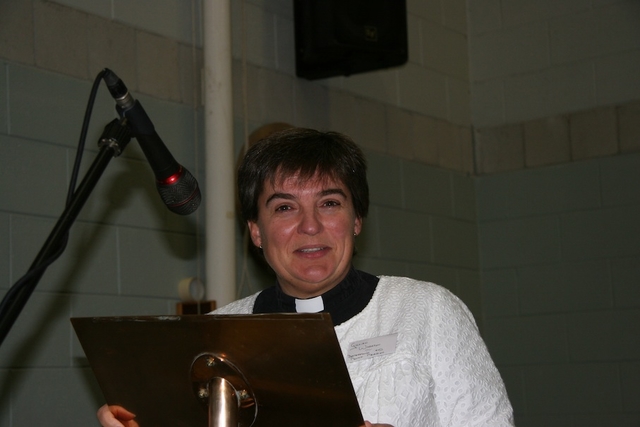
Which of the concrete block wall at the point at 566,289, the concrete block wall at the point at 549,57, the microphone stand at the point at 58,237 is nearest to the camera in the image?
the microphone stand at the point at 58,237

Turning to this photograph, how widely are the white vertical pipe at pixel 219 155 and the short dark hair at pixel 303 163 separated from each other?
1098 millimetres

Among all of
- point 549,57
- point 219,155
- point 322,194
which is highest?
point 549,57

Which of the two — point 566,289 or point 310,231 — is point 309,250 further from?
point 566,289

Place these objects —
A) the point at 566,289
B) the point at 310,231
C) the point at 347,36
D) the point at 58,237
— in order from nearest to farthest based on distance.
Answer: the point at 58,237, the point at 310,231, the point at 347,36, the point at 566,289

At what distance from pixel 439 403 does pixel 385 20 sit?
2169 mm

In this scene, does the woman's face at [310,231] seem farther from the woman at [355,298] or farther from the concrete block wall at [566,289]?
the concrete block wall at [566,289]

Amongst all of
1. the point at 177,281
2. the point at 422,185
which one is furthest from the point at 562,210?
the point at 177,281

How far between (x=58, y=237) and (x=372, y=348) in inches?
25.1

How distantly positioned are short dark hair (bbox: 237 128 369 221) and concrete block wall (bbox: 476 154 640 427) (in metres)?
2.48

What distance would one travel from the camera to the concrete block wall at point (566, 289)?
4.16 m

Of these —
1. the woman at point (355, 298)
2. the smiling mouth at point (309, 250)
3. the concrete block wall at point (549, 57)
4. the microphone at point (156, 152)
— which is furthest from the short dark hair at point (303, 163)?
the concrete block wall at point (549, 57)

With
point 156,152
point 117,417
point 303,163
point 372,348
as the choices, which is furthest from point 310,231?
point 117,417

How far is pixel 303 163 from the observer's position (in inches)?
77.2

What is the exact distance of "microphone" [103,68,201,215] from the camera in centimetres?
167
